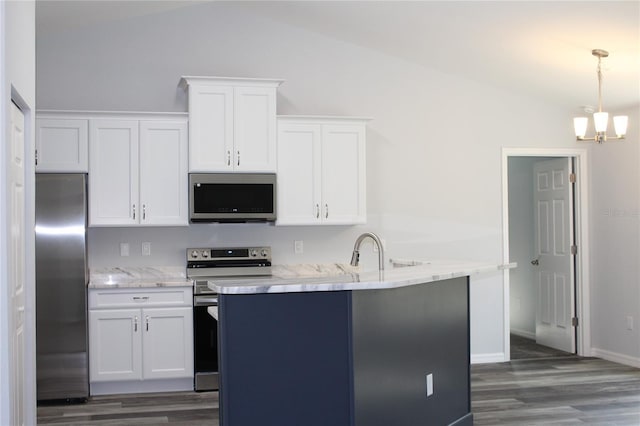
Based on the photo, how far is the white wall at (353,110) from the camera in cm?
619

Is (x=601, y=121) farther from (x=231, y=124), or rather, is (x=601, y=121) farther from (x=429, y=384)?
(x=231, y=124)

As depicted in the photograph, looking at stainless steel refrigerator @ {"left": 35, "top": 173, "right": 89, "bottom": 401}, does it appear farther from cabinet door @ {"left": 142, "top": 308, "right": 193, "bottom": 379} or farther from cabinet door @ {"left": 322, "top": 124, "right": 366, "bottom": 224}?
cabinet door @ {"left": 322, "top": 124, "right": 366, "bottom": 224}

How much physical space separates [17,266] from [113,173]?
7.35ft

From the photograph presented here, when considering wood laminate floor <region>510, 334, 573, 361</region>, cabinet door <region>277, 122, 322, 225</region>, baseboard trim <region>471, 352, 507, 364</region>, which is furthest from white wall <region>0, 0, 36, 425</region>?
wood laminate floor <region>510, 334, 573, 361</region>

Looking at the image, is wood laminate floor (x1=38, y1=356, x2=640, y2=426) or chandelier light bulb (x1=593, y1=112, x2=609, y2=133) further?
chandelier light bulb (x1=593, y1=112, x2=609, y2=133)

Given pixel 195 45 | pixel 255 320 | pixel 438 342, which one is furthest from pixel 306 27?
pixel 255 320

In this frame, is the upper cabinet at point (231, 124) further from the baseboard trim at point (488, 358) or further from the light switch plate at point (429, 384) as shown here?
the baseboard trim at point (488, 358)

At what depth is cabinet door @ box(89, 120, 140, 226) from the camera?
18.9ft

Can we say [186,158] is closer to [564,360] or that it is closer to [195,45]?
[195,45]

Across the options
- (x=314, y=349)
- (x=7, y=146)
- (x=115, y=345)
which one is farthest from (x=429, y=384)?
(x=115, y=345)

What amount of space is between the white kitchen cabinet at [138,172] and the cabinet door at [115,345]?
72 cm

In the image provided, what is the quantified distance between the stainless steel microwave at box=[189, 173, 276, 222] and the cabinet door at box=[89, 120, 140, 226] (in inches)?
18.5

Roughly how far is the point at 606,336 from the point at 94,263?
4671 mm

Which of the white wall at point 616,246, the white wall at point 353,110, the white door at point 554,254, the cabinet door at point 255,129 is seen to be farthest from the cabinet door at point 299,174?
the white wall at point 616,246
